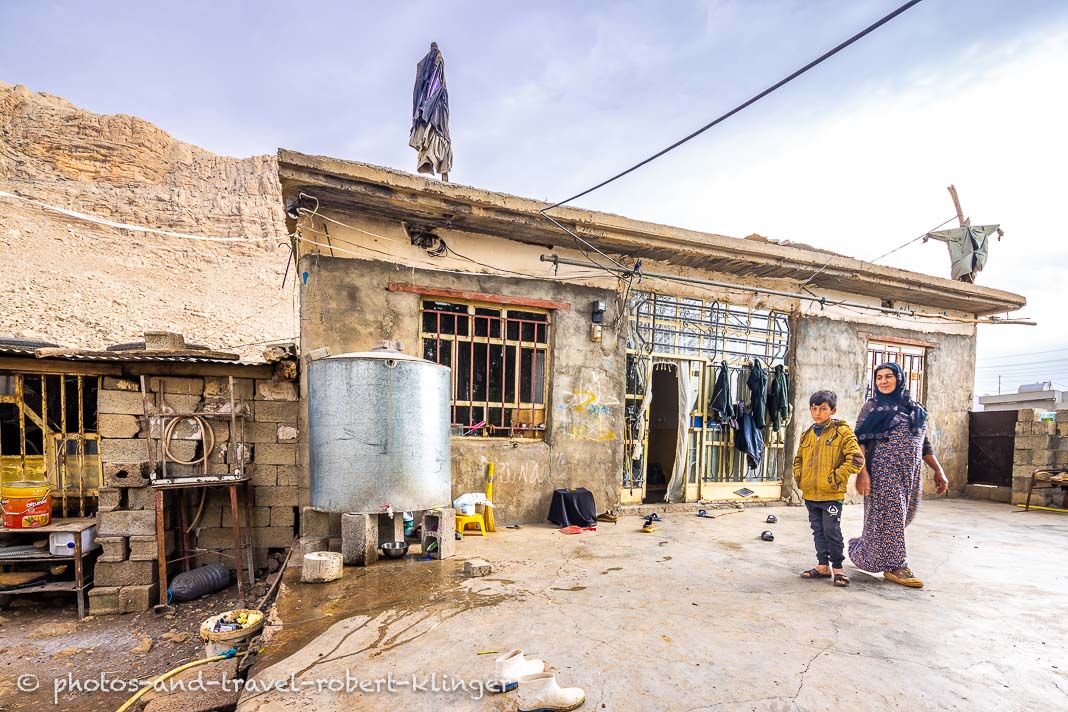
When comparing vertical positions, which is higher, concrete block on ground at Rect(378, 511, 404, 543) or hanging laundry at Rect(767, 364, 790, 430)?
hanging laundry at Rect(767, 364, 790, 430)

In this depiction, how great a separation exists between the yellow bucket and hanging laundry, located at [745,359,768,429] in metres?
8.70

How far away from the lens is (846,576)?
3.99 meters

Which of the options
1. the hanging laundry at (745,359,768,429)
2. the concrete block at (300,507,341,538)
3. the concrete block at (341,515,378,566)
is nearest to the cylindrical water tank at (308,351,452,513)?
the concrete block at (341,515,378,566)

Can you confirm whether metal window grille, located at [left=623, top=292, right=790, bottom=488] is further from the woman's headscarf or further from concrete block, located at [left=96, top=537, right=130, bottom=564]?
concrete block, located at [left=96, top=537, right=130, bottom=564]

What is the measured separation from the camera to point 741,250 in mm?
6816

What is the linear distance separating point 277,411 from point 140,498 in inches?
60.0

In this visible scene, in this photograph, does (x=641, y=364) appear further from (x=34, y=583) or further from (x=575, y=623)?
(x=34, y=583)

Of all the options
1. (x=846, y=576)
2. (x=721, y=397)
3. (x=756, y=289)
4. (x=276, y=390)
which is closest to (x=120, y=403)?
(x=276, y=390)

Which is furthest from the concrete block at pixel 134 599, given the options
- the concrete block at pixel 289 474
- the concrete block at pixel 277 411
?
the concrete block at pixel 277 411

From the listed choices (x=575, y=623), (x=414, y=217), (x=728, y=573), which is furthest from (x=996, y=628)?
(x=414, y=217)

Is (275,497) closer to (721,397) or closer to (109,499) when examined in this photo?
(109,499)

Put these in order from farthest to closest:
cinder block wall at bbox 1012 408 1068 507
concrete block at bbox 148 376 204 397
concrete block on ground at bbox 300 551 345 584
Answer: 1. cinder block wall at bbox 1012 408 1068 507
2. concrete block at bbox 148 376 204 397
3. concrete block on ground at bbox 300 551 345 584

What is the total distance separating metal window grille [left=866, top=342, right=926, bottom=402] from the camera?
867cm

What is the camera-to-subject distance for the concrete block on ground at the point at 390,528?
4.30m
